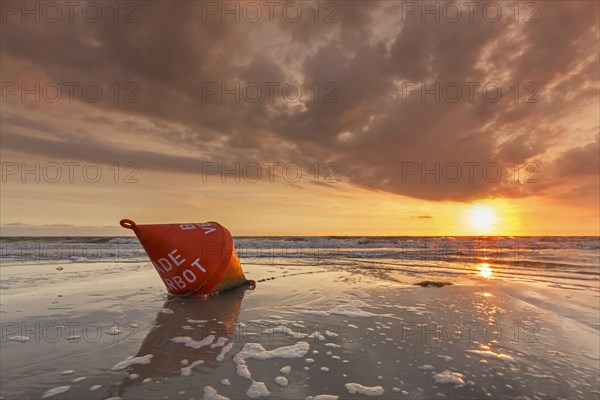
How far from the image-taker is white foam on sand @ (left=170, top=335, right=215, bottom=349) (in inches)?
142

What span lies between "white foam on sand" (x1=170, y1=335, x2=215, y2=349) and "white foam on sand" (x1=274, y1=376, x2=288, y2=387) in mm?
1134

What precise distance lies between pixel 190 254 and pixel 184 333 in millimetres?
1867

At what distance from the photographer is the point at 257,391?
8.42 ft

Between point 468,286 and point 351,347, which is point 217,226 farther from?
point 468,286

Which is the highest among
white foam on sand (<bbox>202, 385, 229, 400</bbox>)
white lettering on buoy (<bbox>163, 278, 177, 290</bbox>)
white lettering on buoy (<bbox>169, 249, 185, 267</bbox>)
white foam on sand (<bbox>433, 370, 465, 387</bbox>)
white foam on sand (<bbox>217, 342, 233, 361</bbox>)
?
white lettering on buoy (<bbox>169, 249, 185, 267</bbox>)

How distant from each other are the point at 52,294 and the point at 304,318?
185 inches

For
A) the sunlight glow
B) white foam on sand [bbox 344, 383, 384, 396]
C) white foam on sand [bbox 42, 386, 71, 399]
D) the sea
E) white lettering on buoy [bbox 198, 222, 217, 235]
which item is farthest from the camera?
the sea

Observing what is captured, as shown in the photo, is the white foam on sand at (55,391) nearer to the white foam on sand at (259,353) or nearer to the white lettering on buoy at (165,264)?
the white foam on sand at (259,353)

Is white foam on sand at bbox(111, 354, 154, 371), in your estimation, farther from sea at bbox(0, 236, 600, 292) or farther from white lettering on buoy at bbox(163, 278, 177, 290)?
sea at bbox(0, 236, 600, 292)

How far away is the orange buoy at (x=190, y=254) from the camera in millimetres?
5555

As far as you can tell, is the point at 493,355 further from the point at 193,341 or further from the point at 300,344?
the point at 193,341

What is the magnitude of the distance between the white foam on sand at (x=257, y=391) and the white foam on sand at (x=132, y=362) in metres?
1.09

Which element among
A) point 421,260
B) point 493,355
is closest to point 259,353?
point 493,355

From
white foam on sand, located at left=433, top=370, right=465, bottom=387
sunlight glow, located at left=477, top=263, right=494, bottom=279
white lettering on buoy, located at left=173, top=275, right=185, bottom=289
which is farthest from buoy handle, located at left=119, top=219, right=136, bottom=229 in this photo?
sunlight glow, located at left=477, top=263, right=494, bottom=279
